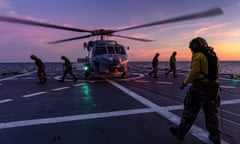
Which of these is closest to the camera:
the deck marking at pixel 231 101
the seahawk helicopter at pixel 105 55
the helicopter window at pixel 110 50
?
the deck marking at pixel 231 101

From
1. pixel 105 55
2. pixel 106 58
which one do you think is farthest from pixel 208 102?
pixel 105 55

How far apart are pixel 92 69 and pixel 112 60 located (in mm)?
2105

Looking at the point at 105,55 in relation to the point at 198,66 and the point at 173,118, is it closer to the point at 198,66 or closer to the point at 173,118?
the point at 173,118

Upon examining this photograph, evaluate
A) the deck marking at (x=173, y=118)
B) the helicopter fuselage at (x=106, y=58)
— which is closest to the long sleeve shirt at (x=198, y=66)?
the deck marking at (x=173, y=118)

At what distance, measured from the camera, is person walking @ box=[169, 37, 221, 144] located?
136 inches

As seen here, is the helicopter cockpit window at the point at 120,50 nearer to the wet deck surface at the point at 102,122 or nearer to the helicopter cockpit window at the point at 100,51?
the helicopter cockpit window at the point at 100,51

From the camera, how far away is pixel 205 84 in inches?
138

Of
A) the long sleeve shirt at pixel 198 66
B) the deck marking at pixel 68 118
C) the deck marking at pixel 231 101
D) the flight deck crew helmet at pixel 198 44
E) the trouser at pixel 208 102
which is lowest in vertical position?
the deck marking at pixel 231 101

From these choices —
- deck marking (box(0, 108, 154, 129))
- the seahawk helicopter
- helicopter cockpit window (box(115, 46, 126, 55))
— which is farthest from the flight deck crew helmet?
helicopter cockpit window (box(115, 46, 126, 55))

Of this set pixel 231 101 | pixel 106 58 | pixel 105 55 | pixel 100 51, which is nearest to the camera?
pixel 231 101

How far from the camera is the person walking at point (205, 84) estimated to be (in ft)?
11.3

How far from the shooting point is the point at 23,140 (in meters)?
3.80

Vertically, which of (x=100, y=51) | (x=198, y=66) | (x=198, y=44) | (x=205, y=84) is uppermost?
(x=100, y=51)

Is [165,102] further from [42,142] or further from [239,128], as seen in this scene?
[42,142]
